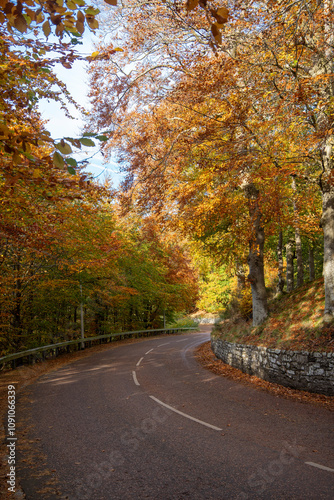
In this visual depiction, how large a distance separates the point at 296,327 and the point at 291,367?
1.71m

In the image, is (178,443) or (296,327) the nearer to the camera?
(178,443)

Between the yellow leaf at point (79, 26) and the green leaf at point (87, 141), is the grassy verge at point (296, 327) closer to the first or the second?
the green leaf at point (87, 141)

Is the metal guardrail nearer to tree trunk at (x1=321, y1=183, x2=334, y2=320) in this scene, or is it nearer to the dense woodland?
the dense woodland

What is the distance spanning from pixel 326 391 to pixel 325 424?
207 cm

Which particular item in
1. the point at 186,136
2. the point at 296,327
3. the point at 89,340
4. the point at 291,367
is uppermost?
the point at 186,136

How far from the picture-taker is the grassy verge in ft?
30.3

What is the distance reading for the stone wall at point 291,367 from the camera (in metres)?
8.33

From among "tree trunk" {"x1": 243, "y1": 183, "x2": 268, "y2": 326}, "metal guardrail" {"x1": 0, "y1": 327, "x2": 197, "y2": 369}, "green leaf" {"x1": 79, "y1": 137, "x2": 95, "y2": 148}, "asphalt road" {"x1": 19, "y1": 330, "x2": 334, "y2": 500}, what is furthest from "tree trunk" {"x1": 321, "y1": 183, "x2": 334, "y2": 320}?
"metal guardrail" {"x1": 0, "y1": 327, "x2": 197, "y2": 369}

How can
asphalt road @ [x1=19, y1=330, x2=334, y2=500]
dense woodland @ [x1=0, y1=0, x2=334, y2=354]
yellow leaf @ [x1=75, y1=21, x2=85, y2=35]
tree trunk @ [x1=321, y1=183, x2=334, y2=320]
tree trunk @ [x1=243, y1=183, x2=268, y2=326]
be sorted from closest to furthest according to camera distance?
1. yellow leaf @ [x1=75, y1=21, x2=85, y2=35]
2. asphalt road @ [x1=19, y1=330, x2=334, y2=500]
3. dense woodland @ [x1=0, y1=0, x2=334, y2=354]
4. tree trunk @ [x1=321, y1=183, x2=334, y2=320]
5. tree trunk @ [x1=243, y1=183, x2=268, y2=326]

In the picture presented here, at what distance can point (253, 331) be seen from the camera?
13133mm

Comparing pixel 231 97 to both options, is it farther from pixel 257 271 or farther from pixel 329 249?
pixel 257 271

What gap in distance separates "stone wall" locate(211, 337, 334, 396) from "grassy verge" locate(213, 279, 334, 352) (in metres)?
0.26

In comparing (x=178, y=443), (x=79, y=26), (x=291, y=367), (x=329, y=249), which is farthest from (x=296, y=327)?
(x=79, y=26)

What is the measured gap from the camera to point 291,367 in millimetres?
9352
